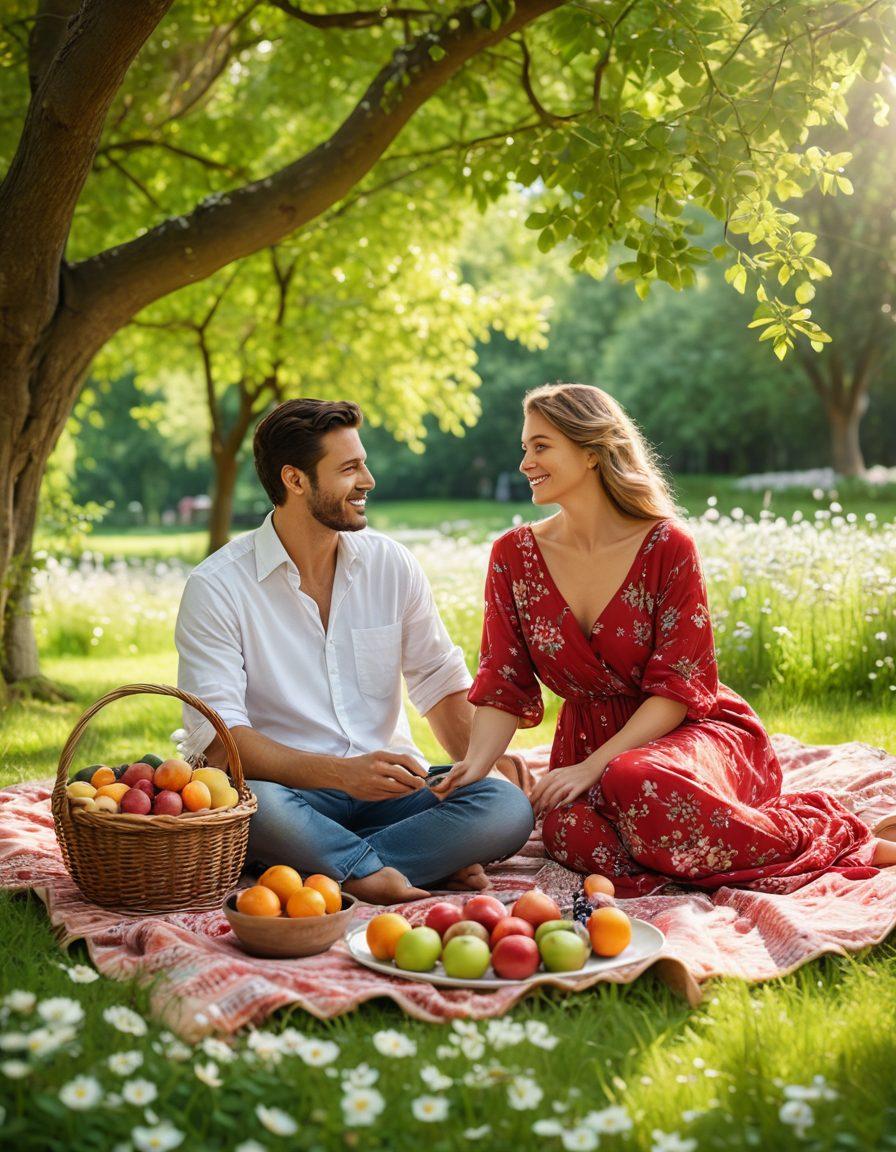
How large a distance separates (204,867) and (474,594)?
5.80 meters

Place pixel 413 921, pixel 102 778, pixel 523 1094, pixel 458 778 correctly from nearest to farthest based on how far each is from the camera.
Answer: pixel 523 1094 → pixel 413 921 → pixel 102 778 → pixel 458 778

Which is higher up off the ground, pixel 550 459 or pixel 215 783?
pixel 550 459

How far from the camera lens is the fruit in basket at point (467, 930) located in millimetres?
3359

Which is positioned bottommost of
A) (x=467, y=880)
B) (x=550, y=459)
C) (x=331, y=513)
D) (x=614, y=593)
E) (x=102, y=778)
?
(x=467, y=880)

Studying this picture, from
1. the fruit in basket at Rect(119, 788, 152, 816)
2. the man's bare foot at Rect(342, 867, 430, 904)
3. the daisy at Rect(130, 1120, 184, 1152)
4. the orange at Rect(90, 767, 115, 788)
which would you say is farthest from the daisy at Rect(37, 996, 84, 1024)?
the man's bare foot at Rect(342, 867, 430, 904)

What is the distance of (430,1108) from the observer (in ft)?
8.00

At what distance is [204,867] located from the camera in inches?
155

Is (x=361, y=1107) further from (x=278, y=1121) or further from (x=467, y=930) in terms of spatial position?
(x=467, y=930)

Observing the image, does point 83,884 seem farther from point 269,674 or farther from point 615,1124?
point 615,1124

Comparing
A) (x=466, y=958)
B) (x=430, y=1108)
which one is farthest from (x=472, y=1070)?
(x=466, y=958)

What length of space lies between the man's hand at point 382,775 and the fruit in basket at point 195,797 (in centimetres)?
57

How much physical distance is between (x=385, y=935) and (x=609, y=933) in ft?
1.98

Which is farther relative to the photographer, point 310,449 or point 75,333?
point 75,333

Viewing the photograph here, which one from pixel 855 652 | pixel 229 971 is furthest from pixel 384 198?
pixel 229 971
